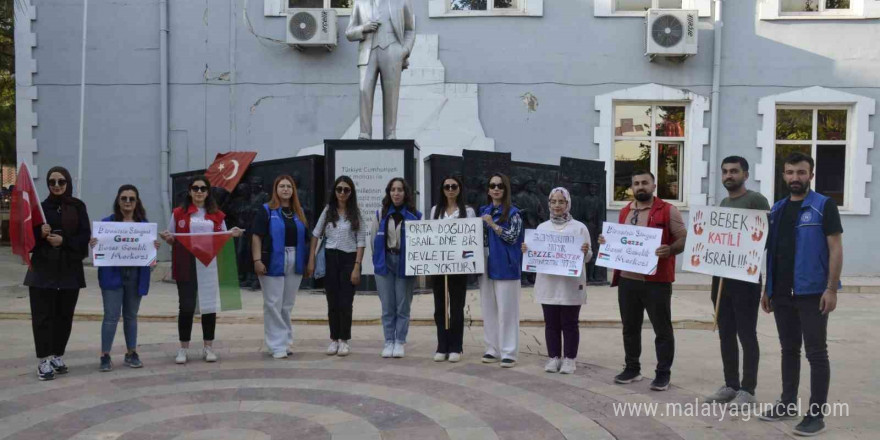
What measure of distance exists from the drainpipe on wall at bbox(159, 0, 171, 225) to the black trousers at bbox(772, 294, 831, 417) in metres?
11.5

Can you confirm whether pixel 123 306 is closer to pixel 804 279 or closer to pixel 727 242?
pixel 727 242

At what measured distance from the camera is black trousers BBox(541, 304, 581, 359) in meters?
6.38

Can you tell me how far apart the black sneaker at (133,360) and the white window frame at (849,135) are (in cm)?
1131

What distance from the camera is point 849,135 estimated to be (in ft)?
45.1

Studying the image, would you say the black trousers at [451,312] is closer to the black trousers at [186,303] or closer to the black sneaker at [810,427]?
the black trousers at [186,303]

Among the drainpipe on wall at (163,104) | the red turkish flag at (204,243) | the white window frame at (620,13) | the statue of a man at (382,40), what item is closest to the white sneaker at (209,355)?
the red turkish flag at (204,243)

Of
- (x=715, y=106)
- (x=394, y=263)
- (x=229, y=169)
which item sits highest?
(x=715, y=106)

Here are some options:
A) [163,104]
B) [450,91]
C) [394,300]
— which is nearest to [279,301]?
[394,300]

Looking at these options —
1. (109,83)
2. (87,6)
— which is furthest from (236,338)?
(87,6)

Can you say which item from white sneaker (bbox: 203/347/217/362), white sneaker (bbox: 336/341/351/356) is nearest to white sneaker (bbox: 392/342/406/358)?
white sneaker (bbox: 336/341/351/356)

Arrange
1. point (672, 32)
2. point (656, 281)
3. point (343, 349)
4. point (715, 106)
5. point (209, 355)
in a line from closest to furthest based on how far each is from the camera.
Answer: point (656, 281), point (209, 355), point (343, 349), point (672, 32), point (715, 106)

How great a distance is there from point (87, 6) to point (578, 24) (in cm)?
922

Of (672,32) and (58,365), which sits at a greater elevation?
(672,32)

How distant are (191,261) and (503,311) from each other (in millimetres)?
2895
